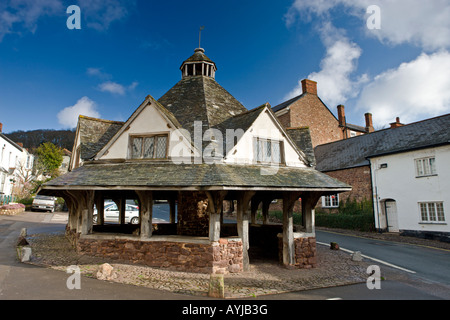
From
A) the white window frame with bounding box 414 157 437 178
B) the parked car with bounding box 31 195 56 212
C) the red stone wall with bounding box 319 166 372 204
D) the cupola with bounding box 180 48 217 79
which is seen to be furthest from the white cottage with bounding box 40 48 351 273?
the parked car with bounding box 31 195 56 212

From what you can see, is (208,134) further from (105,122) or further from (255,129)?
(105,122)

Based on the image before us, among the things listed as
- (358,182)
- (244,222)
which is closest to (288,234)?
(244,222)

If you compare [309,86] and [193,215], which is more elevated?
[309,86]

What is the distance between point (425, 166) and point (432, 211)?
2.94 meters

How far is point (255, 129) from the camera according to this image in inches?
437

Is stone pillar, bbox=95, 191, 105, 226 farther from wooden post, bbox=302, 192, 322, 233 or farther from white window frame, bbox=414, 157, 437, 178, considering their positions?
white window frame, bbox=414, 157, 437, 178

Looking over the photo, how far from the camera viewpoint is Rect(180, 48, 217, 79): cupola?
1602 cm

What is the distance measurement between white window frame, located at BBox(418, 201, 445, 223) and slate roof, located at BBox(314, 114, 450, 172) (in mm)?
3721

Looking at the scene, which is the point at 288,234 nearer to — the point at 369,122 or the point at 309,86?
the point at 309,86

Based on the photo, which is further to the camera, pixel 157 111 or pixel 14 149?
pixel 14 149

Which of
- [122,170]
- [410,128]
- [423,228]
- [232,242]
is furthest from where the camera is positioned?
[410,128]

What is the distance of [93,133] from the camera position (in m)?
13.1

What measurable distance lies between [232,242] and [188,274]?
66.3 inches

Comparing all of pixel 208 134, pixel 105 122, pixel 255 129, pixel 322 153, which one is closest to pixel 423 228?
pixel 322 153
